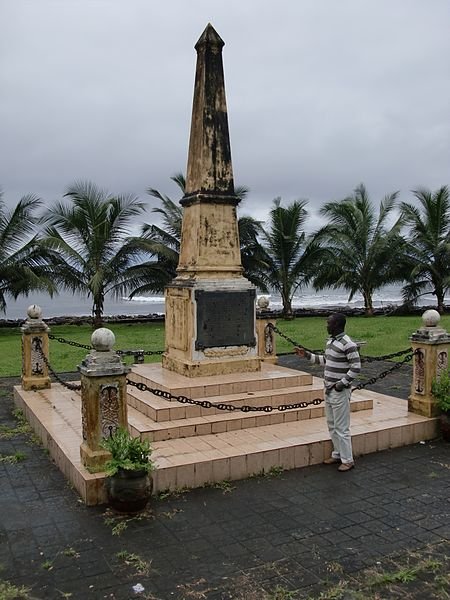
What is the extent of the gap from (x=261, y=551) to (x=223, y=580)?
1.53ft

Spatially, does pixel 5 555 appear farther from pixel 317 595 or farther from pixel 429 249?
pixel 429 249

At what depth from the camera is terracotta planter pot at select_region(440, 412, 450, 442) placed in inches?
265

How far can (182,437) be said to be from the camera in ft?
20.7

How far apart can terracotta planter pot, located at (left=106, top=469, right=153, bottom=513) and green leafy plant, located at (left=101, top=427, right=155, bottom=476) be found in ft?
0.16

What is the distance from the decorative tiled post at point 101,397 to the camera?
5.10 meters

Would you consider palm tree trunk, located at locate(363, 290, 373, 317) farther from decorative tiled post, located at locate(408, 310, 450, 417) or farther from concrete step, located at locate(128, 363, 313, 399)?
decorative tiled post, located at locate(408, 310, 450, 417)

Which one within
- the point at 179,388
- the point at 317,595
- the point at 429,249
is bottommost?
the point at 317,595

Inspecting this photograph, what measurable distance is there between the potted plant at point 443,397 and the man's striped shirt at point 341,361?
76.1 inches

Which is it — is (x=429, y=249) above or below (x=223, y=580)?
above

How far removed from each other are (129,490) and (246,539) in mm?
1051

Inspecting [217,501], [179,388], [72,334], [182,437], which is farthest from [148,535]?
[72,334]

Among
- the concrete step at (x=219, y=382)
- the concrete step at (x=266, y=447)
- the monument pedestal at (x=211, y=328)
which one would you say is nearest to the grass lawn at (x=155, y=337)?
the concrete step at (x=219, y=382)

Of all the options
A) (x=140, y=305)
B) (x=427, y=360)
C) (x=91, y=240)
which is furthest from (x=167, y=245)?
(x=140, y=305)

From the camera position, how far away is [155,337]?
53.2 feet
